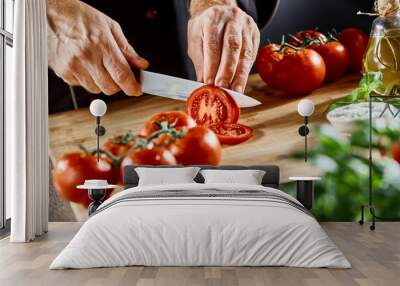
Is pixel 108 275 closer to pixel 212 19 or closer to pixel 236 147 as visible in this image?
pixel 236 147

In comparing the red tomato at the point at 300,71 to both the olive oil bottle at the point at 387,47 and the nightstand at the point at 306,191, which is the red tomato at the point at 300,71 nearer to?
the olive oil bottle at the point at 387,47

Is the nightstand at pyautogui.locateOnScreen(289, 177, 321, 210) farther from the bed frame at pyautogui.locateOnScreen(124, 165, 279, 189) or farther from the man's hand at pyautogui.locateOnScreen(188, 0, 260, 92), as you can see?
the man's hand at pyautogui.locateOnScreen(188, 0, 260, 92)

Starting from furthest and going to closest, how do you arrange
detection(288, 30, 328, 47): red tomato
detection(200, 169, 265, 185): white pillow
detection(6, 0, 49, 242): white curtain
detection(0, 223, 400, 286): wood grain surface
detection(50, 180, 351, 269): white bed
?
detection(288, 30, 328, 47): red tomato < detection(200, 169, 265, 185): white pillow < detection(6, 0, 49, 242): white curtain < detection(50, 180, 351, 269): white bed < detection(0, 223, 400, 286): wood grain surface

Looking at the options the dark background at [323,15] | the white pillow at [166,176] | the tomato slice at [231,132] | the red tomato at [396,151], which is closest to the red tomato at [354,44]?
the dark background at [323,15]

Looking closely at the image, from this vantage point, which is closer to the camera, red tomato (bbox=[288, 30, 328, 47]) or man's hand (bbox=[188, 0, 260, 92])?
man's hand (bbox=[188, 0, 260, 92])

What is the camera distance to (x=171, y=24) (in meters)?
7.11

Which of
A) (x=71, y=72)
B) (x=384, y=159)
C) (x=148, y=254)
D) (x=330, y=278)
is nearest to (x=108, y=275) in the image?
(x=148, y=254)

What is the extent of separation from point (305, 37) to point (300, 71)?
44cm

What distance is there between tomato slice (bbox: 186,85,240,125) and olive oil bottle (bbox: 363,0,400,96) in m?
1.64

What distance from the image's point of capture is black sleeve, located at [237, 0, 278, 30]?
7125 mm

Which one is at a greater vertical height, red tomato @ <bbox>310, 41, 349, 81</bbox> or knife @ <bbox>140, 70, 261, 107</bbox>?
red tomato @ <bbox>310, 41, 349, 81</bbox>

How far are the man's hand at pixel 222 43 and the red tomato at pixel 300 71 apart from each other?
0.37 metres

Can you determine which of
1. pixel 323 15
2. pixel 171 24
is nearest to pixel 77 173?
pixel 171 24

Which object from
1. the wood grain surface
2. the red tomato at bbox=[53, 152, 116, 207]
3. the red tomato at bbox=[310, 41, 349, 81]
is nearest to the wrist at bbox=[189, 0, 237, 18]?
the red tomato at bbox=[310, 41, 349, 81]
